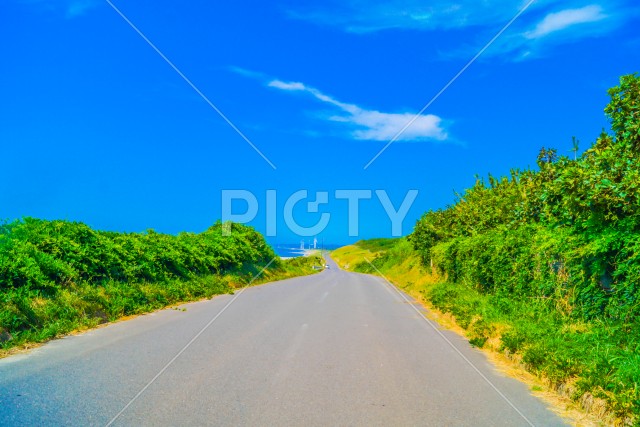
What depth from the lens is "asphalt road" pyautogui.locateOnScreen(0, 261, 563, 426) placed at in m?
5.38

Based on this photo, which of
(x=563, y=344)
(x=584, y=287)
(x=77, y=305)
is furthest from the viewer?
(x=77, y=305)

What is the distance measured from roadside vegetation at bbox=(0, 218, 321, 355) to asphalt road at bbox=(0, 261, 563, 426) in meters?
0.93

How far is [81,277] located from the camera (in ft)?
43.2

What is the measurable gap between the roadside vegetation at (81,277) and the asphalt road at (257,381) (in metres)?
0.93

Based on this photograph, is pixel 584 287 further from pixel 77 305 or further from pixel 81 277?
pixel 81 277

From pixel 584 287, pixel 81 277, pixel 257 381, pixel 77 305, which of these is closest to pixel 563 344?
pixel 584 287

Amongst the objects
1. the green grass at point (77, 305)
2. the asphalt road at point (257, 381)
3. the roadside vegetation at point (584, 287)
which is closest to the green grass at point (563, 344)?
the roadside vegetation at point (584, 287)

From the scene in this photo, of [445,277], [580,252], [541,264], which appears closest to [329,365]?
[580,252]

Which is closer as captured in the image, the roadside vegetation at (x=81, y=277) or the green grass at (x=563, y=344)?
the green grass at (x=563, y=344)

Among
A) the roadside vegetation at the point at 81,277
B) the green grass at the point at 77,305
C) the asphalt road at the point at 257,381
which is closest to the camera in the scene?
the asphalt road at the point at 257,381

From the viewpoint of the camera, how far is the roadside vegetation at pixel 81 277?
9.70 metres

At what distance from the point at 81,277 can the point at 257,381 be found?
8.70 meters

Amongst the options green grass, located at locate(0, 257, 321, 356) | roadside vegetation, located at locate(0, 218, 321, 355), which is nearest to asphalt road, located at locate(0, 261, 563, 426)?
green grass, located at locate(0, 257, 321, 356)

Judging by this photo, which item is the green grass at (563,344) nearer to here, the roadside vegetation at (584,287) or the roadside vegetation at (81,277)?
the roadside vegetation at (584,287)
